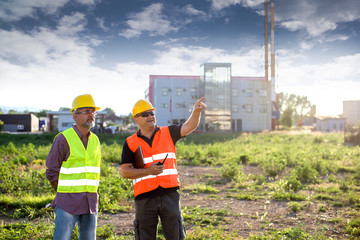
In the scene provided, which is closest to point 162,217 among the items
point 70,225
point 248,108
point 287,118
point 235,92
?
point 70,225

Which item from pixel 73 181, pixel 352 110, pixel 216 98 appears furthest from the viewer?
pixel 352 110

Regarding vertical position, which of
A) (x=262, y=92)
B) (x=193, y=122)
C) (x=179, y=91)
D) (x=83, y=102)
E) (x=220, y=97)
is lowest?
(x=193, y=122)

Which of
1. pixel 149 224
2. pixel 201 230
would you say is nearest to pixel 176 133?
pixel 149 224

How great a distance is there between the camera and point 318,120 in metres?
65.9

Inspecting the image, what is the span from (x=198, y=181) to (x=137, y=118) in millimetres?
6783

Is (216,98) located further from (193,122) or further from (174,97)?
(193,122)

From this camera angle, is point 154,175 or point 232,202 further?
point 232,202

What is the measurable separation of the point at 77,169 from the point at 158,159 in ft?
2.83

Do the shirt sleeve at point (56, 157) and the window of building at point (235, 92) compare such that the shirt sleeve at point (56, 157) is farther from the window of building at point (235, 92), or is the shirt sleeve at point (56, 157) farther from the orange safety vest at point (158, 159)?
the window of building at point (235, 92)

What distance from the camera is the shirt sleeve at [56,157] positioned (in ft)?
10.2

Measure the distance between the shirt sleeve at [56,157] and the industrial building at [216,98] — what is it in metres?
40.7

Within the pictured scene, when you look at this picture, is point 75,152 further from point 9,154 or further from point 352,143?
point 352,143

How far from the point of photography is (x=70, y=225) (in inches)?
119

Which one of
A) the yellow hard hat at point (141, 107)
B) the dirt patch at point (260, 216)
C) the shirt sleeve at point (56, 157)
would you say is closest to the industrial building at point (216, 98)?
the dirt patch at point (260, 216)
